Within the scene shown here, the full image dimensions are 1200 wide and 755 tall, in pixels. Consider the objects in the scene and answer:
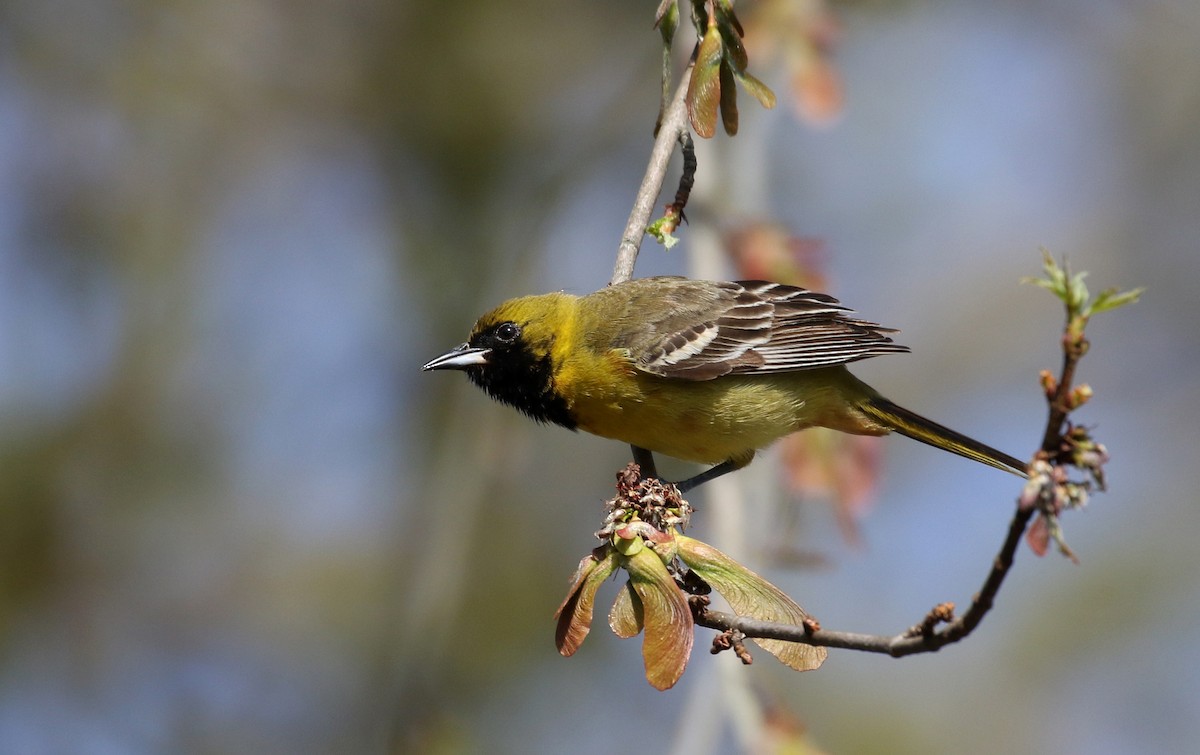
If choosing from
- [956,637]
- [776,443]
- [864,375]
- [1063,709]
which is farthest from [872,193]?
[956,637]

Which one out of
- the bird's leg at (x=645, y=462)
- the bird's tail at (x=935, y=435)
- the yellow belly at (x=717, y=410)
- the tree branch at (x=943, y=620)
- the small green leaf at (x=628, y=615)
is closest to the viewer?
the tree branch at (x=943, y=620)

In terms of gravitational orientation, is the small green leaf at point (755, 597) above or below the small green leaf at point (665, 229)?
below

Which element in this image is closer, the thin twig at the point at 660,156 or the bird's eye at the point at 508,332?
the thin twig at the point at 660,156

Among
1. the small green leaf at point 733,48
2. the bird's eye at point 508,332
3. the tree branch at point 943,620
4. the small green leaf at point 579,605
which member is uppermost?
the small green leaf at point 733,48

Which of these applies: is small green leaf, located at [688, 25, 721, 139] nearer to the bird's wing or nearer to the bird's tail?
the bird's wing

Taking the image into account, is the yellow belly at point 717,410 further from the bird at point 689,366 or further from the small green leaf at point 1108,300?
the small green leaf at point 1108,300

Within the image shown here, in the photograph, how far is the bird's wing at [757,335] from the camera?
4992 millimetres

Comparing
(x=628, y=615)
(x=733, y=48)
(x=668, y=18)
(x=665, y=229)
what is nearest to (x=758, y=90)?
(x=733, y=48)

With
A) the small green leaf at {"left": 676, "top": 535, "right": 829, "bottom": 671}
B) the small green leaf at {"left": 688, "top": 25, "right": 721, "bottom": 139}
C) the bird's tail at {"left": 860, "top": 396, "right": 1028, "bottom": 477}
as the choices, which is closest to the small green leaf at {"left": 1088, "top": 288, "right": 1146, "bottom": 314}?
the small green leaf at {"left": 676, "top": 535, "right": 829, "bottom": 671}

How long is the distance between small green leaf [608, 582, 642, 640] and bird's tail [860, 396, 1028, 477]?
204cm

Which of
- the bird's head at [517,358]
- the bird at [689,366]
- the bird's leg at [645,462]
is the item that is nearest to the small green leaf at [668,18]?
the bird's leg at [645,462]

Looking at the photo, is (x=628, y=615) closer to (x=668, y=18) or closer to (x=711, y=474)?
(x=668, y=18)

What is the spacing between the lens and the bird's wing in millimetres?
4992

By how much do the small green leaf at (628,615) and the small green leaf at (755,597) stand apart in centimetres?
17
